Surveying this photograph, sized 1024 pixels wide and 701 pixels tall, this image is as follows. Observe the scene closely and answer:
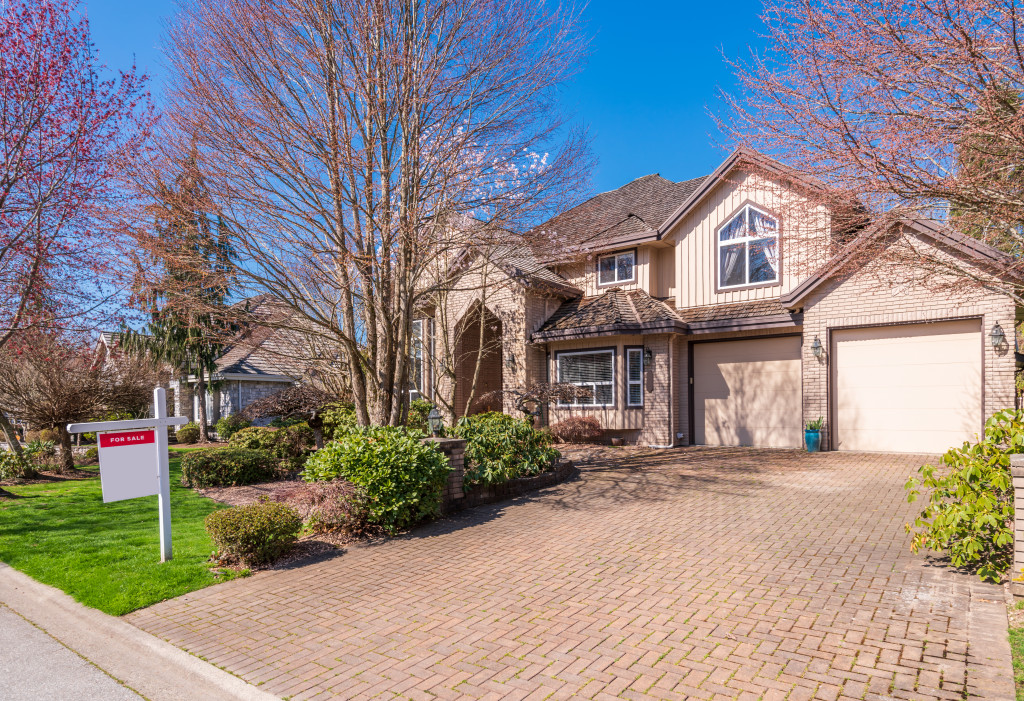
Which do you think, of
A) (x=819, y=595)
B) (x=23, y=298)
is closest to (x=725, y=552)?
(x=819, y=595)

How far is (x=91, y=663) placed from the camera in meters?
4.61

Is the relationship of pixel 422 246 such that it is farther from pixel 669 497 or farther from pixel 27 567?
pixel 27 567

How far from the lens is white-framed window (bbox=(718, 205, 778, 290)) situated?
51.5ft

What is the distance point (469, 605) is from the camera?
17.8ft

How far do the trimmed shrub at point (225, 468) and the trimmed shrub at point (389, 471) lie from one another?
5.00 meters

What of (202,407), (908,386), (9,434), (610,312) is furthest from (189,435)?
(908,386)

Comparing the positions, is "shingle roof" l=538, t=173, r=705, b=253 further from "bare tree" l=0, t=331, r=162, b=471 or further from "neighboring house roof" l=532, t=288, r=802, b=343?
"bare tree" l=0, t=331, r=162, b=471

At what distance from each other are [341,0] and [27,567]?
8484 millimetres

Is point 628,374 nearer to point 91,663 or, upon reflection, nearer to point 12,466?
point 91,663

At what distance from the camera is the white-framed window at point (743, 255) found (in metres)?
15.7

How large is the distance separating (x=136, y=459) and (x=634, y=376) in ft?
41.0

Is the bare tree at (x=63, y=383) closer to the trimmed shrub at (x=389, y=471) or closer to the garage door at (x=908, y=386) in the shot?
the trimmed shrub at (x=389, y=471)

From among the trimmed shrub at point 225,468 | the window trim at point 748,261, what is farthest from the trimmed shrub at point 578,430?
the trimmed shrub at point 225,468

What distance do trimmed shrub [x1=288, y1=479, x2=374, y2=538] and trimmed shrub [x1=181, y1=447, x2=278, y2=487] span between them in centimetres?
535
